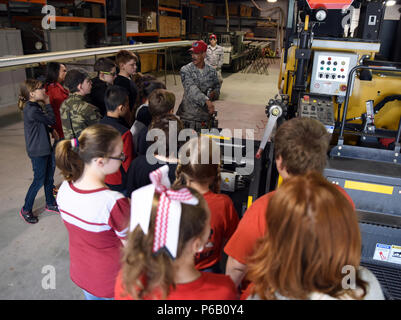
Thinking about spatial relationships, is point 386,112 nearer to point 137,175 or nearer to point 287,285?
point 137,175

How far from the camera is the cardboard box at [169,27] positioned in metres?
11.1

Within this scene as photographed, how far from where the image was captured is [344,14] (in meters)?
3.35

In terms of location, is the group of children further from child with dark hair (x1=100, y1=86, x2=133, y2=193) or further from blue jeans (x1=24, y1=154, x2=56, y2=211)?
blue jeans (x1=24, y1=154, x2=56, y2=211)

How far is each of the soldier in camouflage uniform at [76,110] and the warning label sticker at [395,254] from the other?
95.5 inches

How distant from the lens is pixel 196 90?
12.2 feet

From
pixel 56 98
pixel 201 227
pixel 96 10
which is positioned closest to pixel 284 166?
pixel 201 227

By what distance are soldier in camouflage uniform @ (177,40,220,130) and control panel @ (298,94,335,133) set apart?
1.25m

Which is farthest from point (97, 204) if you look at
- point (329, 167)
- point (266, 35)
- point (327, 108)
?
point (266, 35)

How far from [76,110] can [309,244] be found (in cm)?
241

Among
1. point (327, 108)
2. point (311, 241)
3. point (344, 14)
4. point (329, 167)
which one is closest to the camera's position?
point (311, 241)

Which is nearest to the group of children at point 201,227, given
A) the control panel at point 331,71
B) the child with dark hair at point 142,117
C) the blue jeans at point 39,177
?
the child with dark hair at point 142,117

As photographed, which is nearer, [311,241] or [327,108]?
[311,241]
